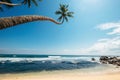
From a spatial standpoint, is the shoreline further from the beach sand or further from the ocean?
the ocean

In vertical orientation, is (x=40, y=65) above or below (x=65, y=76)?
above

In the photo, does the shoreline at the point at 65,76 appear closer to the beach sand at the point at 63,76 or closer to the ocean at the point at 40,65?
the beach sand at the point at 63,76

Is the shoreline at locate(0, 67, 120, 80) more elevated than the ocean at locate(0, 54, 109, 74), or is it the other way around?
the ocean at locate(0, 54, 109, 74)

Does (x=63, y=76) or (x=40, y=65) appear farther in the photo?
(x=40, y=65)

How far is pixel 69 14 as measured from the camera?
31.5m

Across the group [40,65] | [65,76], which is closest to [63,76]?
[65,76]

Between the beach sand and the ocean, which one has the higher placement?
the ocean

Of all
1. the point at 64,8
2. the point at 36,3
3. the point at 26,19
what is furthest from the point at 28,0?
the point at 26,19

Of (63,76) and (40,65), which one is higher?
(40,65)

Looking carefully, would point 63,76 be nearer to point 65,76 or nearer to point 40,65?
point 65,76

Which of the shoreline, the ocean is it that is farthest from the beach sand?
the ocean

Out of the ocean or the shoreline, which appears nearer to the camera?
the shoreline

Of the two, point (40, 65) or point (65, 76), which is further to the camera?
point (40, 65)

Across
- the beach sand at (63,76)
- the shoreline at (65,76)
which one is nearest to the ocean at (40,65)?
the beach sand at (63,76)
